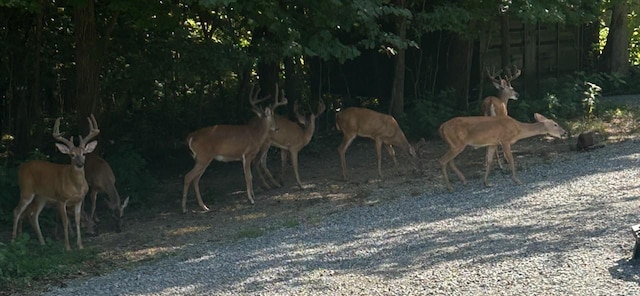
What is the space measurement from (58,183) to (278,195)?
11.1ft

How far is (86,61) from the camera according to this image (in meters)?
14.0

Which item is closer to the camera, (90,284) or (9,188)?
(90,284)

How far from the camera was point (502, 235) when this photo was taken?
10109 mm

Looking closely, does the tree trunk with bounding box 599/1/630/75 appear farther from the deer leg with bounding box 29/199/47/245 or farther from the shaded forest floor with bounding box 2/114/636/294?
the deer leg with bounding box 29/199/47/245

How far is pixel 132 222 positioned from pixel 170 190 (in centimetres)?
218

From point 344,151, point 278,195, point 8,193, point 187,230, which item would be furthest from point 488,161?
point 8,193

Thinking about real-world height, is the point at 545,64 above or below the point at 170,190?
above

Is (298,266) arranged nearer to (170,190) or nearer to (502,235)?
(502,235)

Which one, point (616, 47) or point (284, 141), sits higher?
point (616, 47)

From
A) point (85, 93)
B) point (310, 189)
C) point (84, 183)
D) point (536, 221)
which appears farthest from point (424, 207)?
point (85, 93)

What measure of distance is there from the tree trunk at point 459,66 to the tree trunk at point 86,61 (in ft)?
25.3

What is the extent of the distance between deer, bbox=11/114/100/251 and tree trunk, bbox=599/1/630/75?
14.7 m

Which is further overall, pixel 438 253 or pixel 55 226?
pixel 55 226

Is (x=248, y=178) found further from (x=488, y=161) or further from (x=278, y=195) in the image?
(x=488, y=161)
